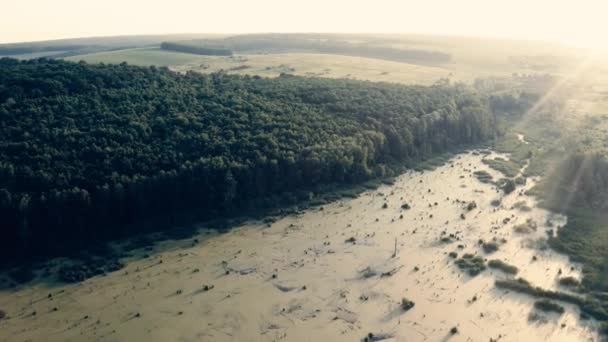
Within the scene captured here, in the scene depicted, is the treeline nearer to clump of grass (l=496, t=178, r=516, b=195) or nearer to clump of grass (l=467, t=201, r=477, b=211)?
clump of grass (l=467, t=201, r=477, b=211)

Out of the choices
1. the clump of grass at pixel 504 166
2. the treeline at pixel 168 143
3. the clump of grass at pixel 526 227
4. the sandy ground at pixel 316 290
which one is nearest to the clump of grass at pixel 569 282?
the sandy ground at pixel 316 290

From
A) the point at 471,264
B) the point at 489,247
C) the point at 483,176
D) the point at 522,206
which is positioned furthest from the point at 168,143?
the point at 483,176

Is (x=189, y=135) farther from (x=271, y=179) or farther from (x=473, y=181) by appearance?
(x=473, y=181)

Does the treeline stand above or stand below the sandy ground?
above

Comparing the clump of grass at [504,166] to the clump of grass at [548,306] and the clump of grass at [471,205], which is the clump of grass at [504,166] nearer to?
the clump of grass at [471,205]

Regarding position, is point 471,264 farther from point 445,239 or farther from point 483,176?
point 483,176

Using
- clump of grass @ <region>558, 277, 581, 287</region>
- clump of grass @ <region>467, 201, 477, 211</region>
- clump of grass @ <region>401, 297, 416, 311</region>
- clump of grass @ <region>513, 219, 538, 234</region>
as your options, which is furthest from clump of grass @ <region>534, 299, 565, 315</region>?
clump of grass @ <region>467, 201, 477, 211</region>
